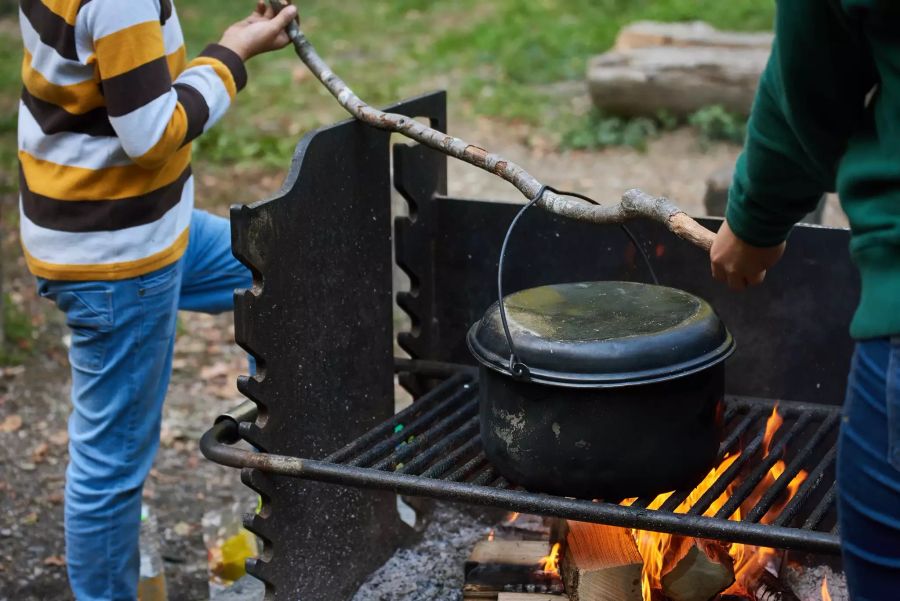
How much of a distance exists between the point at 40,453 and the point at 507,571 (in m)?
2.32

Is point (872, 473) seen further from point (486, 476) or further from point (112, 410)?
point (112, 410)

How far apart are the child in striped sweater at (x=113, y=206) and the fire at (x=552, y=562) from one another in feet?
3.56

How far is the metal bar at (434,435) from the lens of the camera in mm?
Result: 2592

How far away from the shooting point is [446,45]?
1001 centimetres

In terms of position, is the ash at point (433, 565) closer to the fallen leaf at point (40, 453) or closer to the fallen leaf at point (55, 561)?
the fallen leaf at point (55, 561)

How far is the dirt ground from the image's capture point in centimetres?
374

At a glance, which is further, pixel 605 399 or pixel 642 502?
pixel 642 502

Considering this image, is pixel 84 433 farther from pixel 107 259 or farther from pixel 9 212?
pixel 9 212

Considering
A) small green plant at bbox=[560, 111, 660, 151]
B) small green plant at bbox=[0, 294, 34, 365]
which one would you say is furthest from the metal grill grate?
small green plant at bbox=[560, 111, 660, 151]

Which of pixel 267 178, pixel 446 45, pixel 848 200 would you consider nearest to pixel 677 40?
pixel 446 45

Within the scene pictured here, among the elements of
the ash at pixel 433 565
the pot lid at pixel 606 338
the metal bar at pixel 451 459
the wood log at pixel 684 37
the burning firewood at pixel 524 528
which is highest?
the pot lid at pixel 606 338

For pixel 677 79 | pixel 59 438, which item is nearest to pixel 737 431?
pixel 59 438

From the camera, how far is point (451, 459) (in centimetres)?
257

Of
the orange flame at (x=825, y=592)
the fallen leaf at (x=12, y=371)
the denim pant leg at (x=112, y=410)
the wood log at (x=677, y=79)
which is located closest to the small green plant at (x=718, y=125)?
the wood log at (x=677, y=79)
